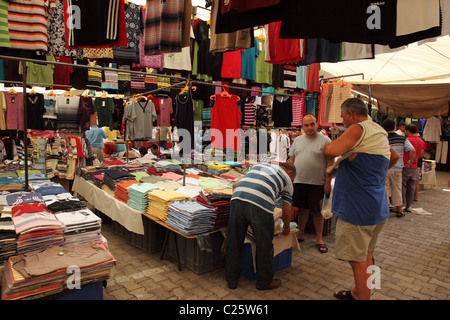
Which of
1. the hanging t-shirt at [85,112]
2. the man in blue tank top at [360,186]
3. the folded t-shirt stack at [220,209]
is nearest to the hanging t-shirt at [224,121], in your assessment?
the folded t-shirt stack at [220,209]

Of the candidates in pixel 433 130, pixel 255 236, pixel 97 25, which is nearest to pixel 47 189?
pixel 97 25

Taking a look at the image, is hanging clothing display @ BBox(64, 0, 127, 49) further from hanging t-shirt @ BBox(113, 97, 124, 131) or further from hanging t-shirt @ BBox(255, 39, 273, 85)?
hanging t-shirt @ BBox(113, 97, 124, 131)

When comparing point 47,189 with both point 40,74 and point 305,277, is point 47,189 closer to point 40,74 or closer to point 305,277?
point 305,277

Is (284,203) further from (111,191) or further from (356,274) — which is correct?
(111,191)

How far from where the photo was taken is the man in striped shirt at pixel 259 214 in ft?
10.5

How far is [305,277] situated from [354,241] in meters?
1.15

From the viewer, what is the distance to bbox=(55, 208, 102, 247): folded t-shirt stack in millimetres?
2871

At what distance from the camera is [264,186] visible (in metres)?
3.20

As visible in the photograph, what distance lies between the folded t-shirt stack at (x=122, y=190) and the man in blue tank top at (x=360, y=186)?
2983 mm

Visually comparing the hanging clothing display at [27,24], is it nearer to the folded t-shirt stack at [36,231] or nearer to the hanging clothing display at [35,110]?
the folded t-shirt stack at [36,231]

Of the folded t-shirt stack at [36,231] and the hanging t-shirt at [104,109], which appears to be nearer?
the folded t-shirt stack at [36,231]

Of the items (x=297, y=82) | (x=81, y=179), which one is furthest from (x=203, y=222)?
(x=297, y=82)

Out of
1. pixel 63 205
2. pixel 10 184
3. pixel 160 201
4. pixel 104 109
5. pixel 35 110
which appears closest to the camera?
pixel 63 205
